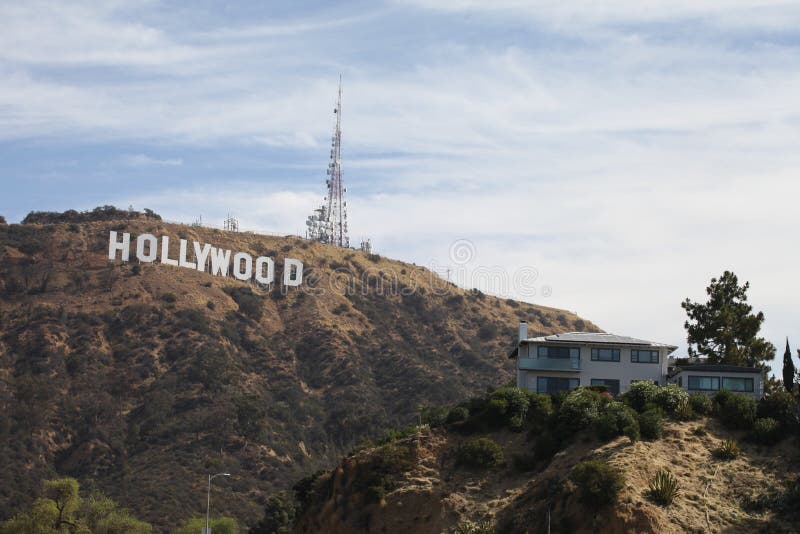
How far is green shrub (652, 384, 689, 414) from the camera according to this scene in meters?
71.4

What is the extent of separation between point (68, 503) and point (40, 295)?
5486 cm

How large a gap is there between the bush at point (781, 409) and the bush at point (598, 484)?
13017 mm

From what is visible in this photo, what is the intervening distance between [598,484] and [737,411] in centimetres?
1388

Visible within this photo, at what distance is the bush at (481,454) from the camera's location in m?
71.6

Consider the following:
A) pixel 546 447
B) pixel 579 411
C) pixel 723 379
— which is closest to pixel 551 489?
pixel 546 447

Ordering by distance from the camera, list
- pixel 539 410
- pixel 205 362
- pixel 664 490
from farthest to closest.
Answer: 1. pixel 205 362
2. pixel 539 410
3. pixel 664 490

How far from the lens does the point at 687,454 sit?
66.3 m

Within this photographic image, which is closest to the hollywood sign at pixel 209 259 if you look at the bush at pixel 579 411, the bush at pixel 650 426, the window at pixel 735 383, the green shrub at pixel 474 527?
the window at pixel 735 383

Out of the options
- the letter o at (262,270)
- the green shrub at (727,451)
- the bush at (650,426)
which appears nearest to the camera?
the green shrub at (727,451)

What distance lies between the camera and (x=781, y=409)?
68.9 metres

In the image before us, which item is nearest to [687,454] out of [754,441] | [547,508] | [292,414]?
[754,441]

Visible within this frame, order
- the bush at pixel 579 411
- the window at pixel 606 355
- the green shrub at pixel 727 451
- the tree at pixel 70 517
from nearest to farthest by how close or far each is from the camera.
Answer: the green shrub at pixel 727 451
the bush at pixel 579 411
the window at pixel 606 355
the tree at pixel 70 517

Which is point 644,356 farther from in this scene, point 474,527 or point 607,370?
point 474,527

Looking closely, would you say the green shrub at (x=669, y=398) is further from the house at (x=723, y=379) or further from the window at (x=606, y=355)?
the window at (x=606, y=355)
